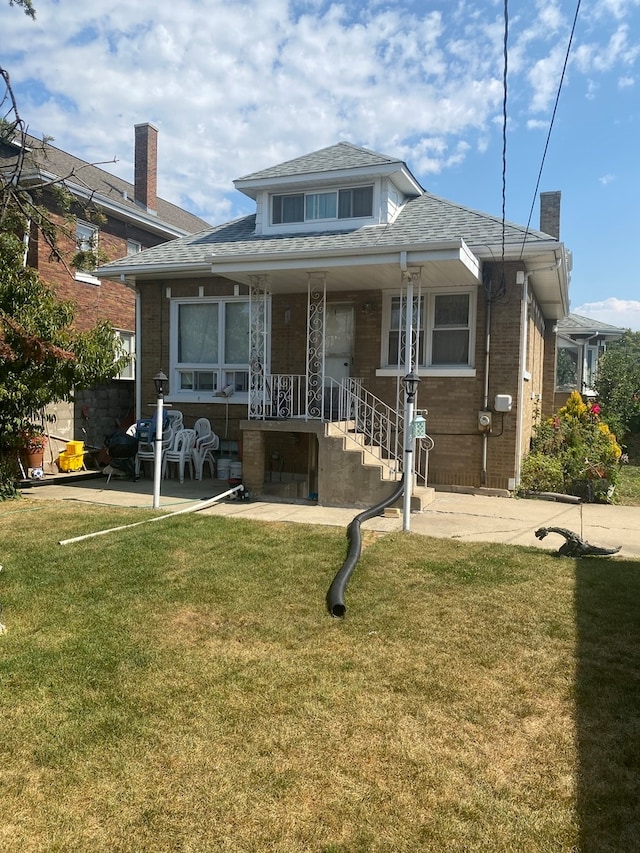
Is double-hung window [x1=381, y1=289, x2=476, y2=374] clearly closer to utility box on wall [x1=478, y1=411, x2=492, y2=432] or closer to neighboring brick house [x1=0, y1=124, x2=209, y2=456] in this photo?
utility box on wall [x1=478, y1=411, x2=492, y2=432]

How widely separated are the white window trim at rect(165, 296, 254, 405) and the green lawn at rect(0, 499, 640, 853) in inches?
258

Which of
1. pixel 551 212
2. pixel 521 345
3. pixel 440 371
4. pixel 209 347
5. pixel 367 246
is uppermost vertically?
pixel 551 212

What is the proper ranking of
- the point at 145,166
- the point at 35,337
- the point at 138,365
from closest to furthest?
1. the point at 35,337
2. the point at 138,365
3. the point at 145,166

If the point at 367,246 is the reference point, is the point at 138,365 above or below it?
below

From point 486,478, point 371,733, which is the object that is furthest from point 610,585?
point 486,478

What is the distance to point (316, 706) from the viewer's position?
342 cm

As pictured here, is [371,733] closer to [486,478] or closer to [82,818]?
[82,818]

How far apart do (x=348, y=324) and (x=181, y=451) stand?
3.76 m

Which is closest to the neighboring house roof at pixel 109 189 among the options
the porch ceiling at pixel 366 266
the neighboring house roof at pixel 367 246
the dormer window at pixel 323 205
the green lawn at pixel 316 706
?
the neighboring house roof at pixel 367 246

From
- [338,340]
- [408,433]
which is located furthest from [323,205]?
[408,433]

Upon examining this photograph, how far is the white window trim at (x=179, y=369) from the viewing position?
1223cm

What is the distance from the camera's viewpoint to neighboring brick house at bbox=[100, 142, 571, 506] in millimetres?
9438

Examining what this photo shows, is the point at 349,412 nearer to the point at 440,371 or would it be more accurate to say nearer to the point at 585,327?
the point at 440,371

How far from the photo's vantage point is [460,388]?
10461mm
